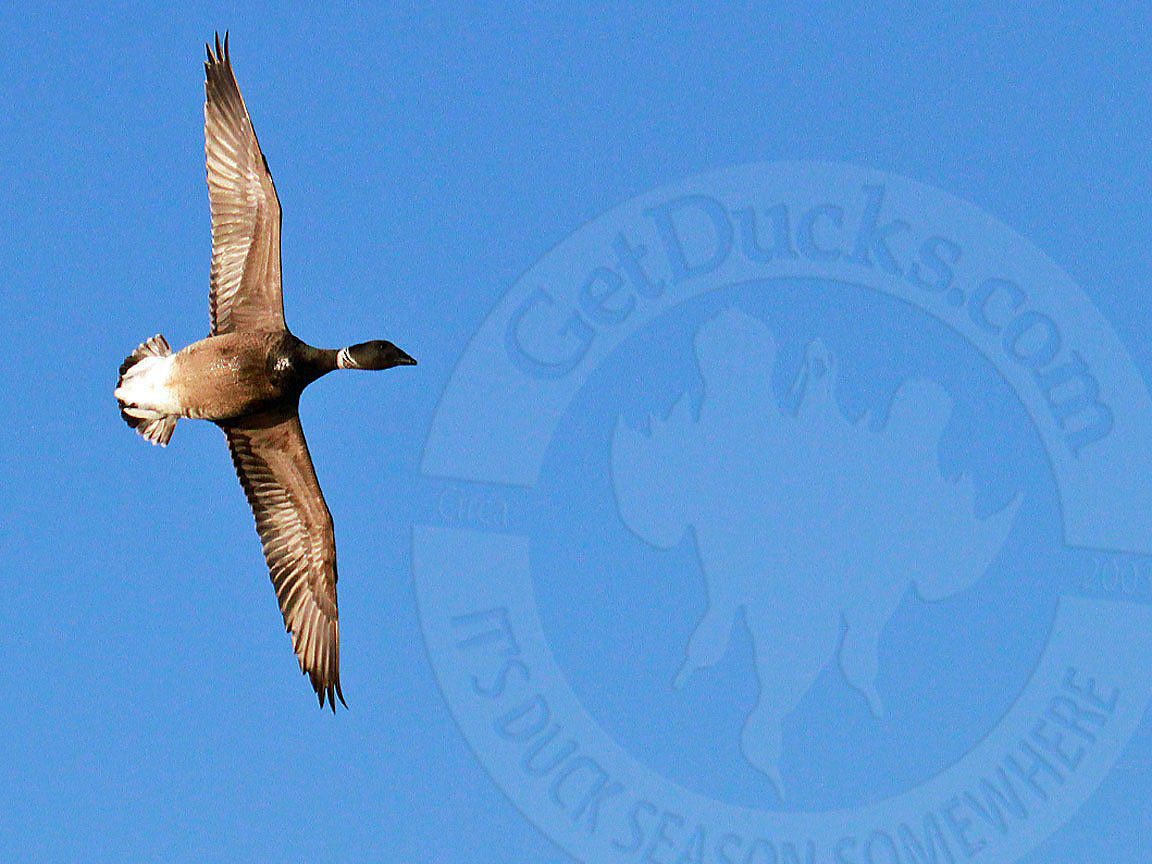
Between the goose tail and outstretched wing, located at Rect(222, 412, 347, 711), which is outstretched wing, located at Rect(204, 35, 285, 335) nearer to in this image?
the goose tail

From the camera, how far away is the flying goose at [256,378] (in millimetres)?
15664

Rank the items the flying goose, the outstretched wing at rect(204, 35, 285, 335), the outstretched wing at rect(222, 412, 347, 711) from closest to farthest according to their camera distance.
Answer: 1. the flying goose
2. the outstretched wing at rect(204, 35, 285, 335)
3. the outstretched wing at rect(222, 412, 347, 711)

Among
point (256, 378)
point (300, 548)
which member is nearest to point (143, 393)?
point (256, 378)

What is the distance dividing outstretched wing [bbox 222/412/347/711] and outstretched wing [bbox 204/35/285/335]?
4.30 feet

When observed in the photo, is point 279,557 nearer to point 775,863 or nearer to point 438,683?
point 438,683

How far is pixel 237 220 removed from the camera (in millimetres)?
16016

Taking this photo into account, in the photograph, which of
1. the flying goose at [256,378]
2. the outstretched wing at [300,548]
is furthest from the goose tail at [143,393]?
the outstretched wing at [300,548]

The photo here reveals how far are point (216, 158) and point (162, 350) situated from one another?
1903 mm

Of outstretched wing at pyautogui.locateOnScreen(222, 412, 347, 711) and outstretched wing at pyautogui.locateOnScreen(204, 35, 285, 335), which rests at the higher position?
outstretched wing at pyautogui.locateOnScreen(204, 35, 285, 335)

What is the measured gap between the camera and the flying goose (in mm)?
15664

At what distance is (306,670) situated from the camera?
1688 centimetres

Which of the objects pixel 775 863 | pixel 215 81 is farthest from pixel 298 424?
pixel 775 863

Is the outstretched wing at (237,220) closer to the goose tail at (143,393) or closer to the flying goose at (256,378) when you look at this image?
the flying goose at (256,378)

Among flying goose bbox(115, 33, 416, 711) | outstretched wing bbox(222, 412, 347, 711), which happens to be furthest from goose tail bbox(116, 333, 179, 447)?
outstretched wing bbox(222, 412, 347, 711)
